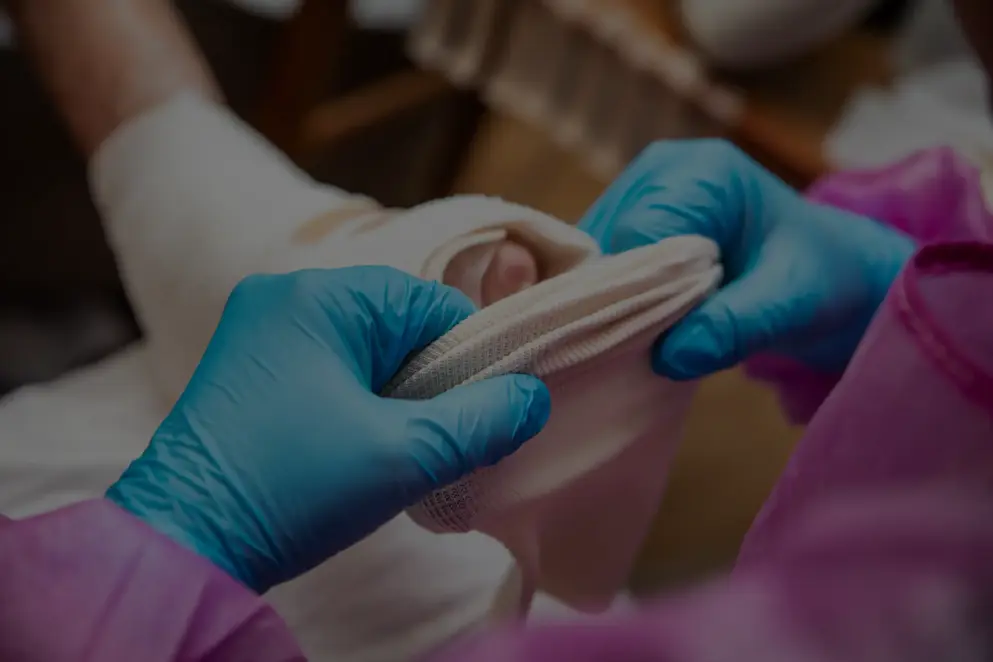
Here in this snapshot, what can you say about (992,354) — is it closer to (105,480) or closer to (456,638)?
(456,638)

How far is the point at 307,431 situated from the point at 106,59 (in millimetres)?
405

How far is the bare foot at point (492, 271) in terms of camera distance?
488 millimetres

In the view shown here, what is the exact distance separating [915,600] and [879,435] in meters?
0.11

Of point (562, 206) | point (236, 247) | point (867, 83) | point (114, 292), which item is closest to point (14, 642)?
point (236, 247)

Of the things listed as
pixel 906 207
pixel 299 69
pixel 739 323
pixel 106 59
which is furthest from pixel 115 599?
pixel 299 69

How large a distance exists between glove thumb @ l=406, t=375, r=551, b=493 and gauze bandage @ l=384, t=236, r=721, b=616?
0.6 inches

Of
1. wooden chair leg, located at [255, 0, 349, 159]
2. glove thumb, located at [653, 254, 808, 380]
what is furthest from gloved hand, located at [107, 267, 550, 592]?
wooden chair leg, located at [255, 0, 349, 159]

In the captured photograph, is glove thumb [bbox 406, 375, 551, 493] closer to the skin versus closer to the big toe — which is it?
the big toe

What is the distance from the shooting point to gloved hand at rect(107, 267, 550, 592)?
379 millimetres

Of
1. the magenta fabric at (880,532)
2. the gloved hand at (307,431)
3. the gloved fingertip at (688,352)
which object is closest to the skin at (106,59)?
the gloved hand at (307,431)

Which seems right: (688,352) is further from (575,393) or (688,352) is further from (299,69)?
(299,69)

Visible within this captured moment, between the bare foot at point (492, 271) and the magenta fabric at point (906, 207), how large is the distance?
0.76 ft

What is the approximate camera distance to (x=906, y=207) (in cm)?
65

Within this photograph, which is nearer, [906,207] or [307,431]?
[307,431]
